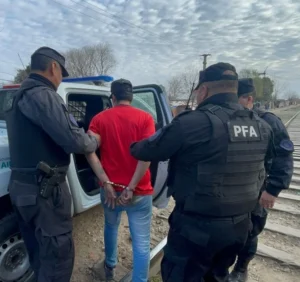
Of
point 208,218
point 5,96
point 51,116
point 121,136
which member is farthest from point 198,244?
point 5,96

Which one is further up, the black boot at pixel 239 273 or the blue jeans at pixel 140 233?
the blue jeans at pixel 140 233

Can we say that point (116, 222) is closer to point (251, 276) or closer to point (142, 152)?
point (142, 152)

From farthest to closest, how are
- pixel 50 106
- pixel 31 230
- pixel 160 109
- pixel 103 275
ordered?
pixel 160 109 → pixel 103 275 → pixel 31 230 → pixel 50 106

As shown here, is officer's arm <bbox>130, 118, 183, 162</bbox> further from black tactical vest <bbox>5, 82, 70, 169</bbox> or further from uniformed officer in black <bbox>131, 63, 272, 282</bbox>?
black tactical vest <bbox>5, 82, 70, 169</bbox>

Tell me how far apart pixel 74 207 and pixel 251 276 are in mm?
2008

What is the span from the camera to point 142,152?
1746mm

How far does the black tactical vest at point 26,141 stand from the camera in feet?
5.78

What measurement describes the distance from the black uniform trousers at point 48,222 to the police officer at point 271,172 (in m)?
Result: 1.62

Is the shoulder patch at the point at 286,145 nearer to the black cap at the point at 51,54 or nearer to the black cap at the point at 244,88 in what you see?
the black cap at the point at 244,88

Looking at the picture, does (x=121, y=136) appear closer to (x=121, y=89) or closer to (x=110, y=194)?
(x=121, y=89)

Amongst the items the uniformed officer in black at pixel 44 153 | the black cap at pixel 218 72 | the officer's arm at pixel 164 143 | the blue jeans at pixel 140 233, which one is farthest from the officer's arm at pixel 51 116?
the black cap at pixel 218 72

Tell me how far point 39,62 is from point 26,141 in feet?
1.91

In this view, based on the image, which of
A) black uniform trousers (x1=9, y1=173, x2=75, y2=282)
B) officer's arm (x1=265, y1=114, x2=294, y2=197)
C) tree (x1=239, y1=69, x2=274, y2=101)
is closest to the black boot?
officer's arm (x1=265, y1=114, x2=294, y2=197)

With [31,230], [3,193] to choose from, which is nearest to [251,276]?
[31,230]
